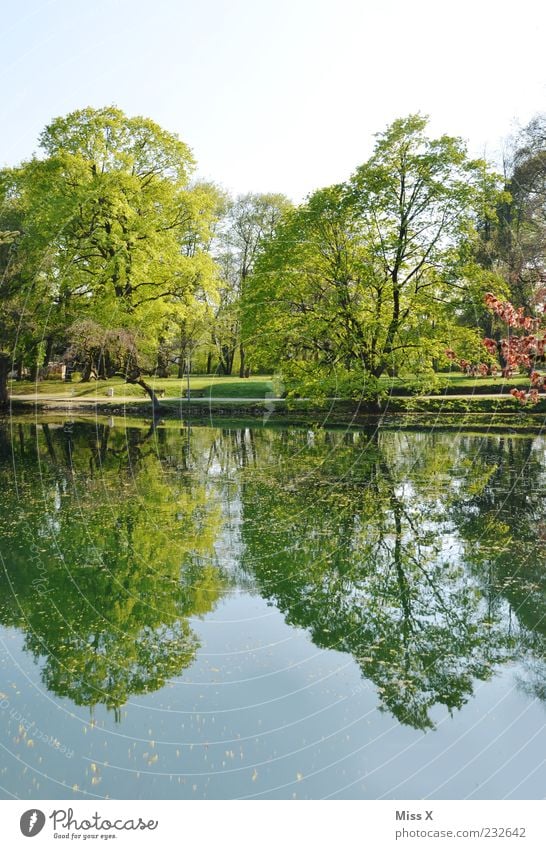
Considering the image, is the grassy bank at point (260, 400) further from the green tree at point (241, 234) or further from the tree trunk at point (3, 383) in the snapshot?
the green tree at point (241, 234)

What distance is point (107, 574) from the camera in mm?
9062

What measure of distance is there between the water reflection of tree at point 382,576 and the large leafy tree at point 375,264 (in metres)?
7.96

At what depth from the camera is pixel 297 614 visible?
7816 millimetres

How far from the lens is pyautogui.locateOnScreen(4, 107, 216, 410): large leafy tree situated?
28.1 metres

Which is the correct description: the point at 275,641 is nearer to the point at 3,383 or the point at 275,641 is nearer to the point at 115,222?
the point at 115,222

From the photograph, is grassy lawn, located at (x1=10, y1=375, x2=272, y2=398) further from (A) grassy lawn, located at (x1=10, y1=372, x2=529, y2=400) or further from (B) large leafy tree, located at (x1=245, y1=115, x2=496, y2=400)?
(B) large leafy tree, located at (x1=245, y1=115, x2=496, y2=400)

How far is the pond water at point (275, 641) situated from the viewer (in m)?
4.95

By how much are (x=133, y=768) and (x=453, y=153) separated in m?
23.0

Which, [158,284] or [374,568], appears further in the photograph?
[158,284]

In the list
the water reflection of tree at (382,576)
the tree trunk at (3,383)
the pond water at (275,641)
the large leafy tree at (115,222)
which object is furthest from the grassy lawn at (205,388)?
the pond water at (275,641)

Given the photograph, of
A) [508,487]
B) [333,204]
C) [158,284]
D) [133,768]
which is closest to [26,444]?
[158,284]

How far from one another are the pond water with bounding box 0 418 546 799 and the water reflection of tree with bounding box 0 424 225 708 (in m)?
0.04

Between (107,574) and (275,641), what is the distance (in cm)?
293
